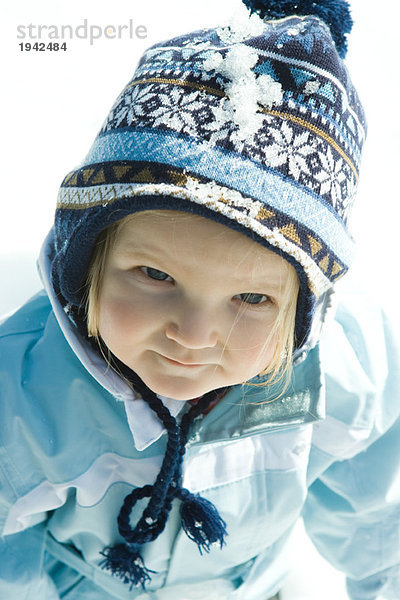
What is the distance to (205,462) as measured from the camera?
3.51 feet

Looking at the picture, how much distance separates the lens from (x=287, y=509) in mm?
1146

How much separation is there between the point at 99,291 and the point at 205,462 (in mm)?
380

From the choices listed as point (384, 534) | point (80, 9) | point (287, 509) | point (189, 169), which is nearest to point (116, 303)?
point (189, 169)

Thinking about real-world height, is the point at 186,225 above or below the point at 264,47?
below

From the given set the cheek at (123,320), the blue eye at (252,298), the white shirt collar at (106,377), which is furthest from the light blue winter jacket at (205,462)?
the blue eye at (252,298)

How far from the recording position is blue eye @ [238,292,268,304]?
83 cm

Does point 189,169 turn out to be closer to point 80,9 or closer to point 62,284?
point 62,284

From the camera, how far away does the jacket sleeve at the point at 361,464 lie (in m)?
1.11

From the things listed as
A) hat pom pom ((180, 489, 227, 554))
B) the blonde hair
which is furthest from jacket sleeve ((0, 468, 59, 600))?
the blonde hair

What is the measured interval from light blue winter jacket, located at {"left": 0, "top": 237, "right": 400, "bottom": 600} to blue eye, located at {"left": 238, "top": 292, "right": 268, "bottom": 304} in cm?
22

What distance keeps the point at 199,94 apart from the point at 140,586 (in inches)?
36.3

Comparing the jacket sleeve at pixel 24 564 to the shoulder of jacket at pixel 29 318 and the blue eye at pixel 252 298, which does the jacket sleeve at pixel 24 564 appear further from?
the blue eye at pixel 252 298

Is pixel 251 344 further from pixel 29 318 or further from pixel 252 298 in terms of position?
pixel 29 318

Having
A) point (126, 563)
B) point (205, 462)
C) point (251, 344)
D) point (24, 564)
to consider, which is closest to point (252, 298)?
point (251, 344)
